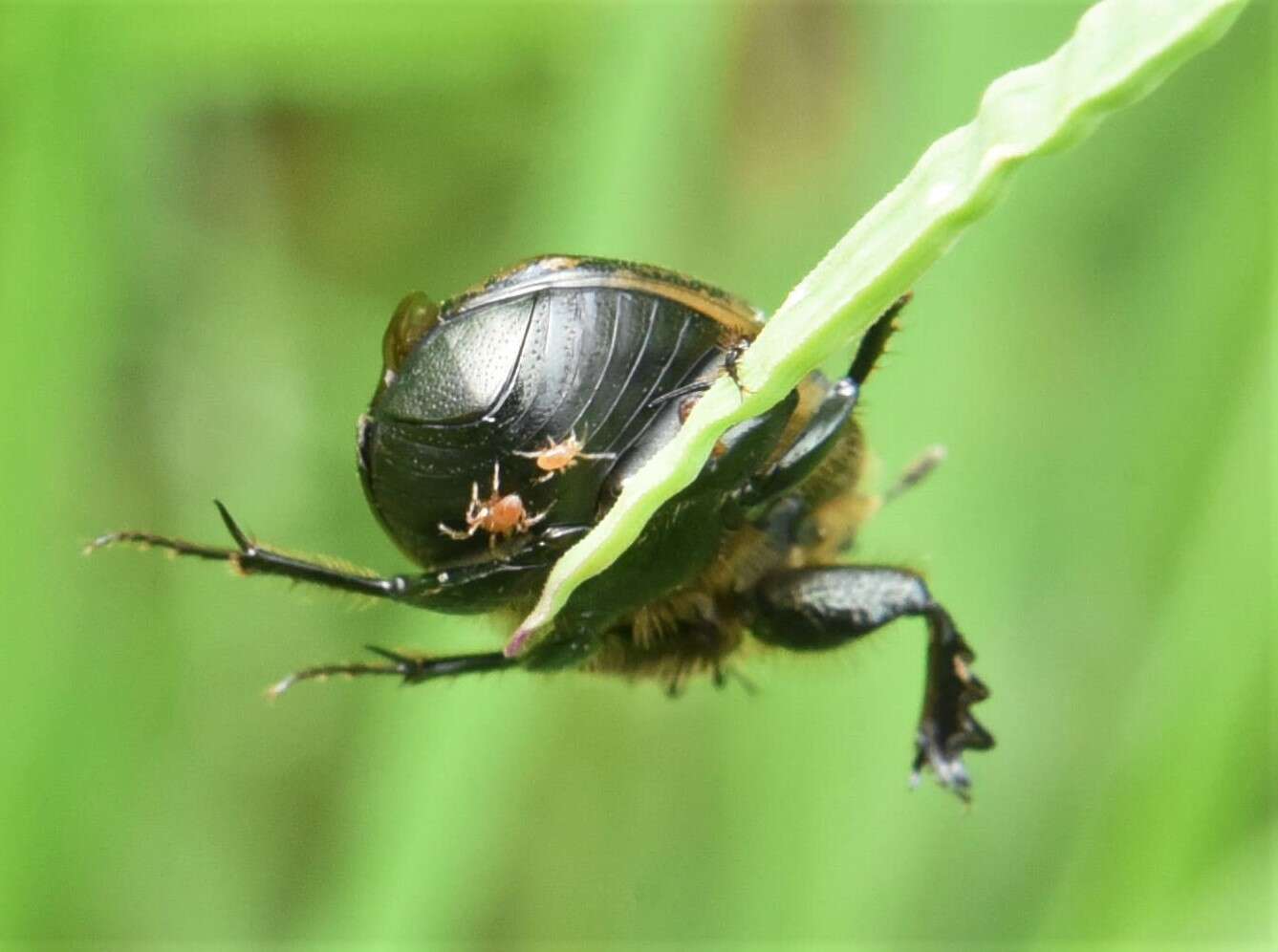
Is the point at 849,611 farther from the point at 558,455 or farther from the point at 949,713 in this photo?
the point at 558,455

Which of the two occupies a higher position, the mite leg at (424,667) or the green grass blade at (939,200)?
the green grass blade at (939,200)

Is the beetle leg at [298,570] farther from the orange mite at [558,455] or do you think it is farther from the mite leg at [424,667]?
the orange mite at [558,455]

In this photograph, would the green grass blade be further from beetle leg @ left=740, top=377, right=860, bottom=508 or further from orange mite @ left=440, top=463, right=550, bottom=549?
beetle leg @ left=740, top=377, right=860, bottom=508

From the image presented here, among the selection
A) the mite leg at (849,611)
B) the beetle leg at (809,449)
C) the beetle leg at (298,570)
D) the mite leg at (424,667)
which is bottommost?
the mite leg at (424,667)

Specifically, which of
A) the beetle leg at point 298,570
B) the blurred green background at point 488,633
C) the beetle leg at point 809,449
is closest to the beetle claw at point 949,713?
the beetle leg at point 809,449

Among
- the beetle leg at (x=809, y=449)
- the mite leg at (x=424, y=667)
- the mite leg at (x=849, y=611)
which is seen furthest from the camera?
the mite leg at (x=849, y=611)

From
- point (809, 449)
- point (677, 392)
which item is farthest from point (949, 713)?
point (677, 392)

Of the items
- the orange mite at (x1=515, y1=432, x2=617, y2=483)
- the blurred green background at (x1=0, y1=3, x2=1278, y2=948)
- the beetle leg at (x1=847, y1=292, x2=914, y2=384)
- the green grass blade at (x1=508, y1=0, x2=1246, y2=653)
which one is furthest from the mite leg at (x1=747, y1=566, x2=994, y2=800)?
the blurred green background at (x1=0, y1=3, x2=1278, y2=948)

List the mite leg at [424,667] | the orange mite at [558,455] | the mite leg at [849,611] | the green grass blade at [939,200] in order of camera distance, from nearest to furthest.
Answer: the green grass blade at [939,200] < the orange mite at [558,455] < the mite leg at [424,667] < the mite leg at [849,611]

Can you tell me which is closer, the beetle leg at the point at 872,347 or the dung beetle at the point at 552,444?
the dung beetle at the point at 552,444
